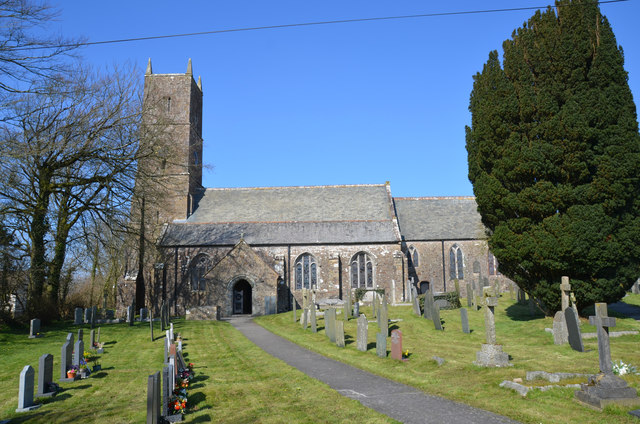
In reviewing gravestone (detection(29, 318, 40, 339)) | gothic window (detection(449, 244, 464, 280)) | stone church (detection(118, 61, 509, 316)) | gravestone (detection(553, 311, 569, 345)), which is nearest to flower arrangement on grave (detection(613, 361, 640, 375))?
gravestone (detection(553, 311, 569, 345))

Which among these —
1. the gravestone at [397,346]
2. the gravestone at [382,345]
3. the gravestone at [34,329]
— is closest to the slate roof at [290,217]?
the gravestone at [34,329]

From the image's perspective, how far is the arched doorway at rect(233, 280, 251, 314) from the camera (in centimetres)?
3231

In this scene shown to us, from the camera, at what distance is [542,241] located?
1605 cm

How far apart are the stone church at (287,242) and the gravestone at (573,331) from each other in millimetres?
17910

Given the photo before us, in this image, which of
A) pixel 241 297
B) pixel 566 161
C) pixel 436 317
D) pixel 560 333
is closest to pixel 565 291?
pixel 560 333

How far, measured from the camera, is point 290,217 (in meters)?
36.4

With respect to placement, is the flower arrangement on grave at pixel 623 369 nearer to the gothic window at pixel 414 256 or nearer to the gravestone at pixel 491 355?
the gravestone at pixel 491 355

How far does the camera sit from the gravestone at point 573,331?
41.3 ft

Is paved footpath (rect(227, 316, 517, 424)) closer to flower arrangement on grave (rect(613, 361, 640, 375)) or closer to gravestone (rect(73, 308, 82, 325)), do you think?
flower arrangement on grave (rect(613, 361, 640, 375))

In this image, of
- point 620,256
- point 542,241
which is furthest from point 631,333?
point 542,241

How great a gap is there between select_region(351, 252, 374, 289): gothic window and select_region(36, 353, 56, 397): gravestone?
25.1 meters

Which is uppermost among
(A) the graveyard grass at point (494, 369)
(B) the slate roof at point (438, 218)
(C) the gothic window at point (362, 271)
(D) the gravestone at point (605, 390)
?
(B) the slate roof at point (438, 218)

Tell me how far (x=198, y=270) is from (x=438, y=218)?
19.0 meters

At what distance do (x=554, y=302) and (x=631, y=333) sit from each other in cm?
251
